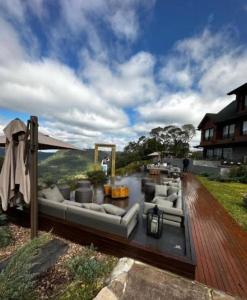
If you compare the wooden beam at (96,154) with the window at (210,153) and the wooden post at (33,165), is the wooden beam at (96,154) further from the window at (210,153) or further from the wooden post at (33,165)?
the window at (210,153)

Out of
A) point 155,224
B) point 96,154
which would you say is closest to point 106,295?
point 155,224

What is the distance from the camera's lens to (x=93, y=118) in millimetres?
36031

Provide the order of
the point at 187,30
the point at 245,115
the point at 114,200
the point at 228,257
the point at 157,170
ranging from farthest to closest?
the point at 245,115 → the point at 157,170 → the point at 187,30 → the point at 114,200 → the point at 228,257

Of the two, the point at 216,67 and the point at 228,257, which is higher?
the point at 216,67

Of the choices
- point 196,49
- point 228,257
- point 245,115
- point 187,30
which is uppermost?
point 187,30

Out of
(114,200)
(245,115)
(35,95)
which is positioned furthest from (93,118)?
(114,200)

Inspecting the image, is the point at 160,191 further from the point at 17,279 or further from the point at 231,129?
the point at 231,129

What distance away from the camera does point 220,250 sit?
155 inches

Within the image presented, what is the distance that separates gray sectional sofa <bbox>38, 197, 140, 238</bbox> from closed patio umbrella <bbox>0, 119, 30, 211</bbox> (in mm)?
613

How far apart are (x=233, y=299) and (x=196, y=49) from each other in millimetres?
9324

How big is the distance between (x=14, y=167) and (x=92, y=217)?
6.93 ft

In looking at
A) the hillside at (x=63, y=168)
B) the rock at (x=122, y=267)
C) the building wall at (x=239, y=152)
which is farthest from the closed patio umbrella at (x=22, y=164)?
the building wall at (x=239, y=152)

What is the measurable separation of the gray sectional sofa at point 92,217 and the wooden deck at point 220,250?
4.92 feet

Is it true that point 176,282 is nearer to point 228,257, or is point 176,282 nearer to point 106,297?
point 106,297
